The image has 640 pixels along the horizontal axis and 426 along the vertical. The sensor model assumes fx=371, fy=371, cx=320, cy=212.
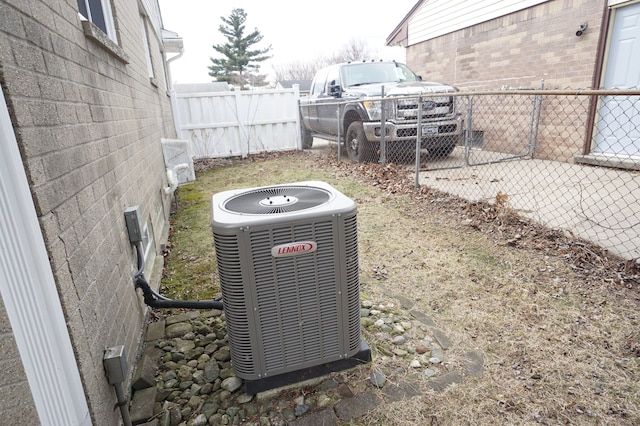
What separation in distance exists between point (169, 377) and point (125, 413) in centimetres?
45

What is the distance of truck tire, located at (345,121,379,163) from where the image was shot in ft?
23.8

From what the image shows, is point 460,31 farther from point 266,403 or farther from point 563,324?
point 266,403

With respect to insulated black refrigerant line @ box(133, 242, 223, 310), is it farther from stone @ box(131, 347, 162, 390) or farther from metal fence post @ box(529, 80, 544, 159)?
metal fence post @ box(529, 80, 544, 159)

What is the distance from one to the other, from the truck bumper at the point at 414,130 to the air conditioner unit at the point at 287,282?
4.93m

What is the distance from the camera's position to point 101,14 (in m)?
3.03

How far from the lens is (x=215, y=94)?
378 inches

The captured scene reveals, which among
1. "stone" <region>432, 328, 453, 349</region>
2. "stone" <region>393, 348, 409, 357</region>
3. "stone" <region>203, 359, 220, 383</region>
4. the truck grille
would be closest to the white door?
the truck grille

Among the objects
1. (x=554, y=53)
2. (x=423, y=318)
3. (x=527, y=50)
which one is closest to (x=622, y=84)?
(x=554, y=53)

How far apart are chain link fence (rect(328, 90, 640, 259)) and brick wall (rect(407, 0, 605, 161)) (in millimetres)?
41

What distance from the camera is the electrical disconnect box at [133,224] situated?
2.43 m

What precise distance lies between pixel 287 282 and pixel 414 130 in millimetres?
5496

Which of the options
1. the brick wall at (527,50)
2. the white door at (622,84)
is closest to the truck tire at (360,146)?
the brick wall at (527,50)

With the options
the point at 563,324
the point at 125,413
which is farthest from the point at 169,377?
the point at 563,324

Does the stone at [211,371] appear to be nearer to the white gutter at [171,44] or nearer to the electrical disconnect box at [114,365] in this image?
the electrical disconnect box at [114,365]
